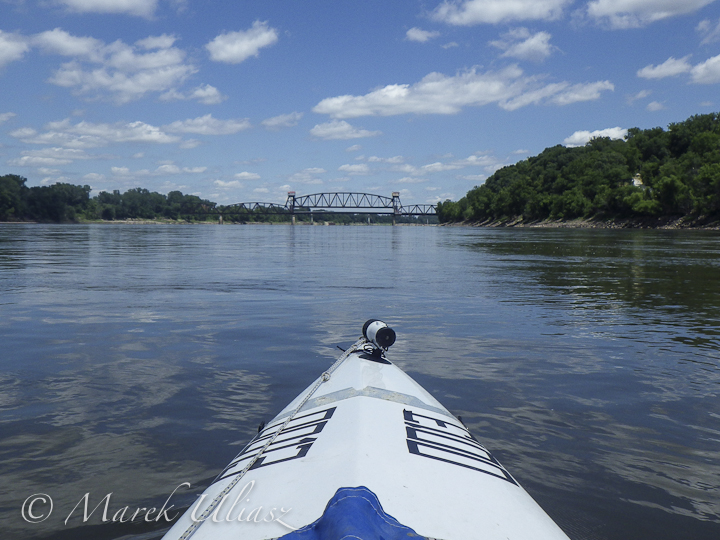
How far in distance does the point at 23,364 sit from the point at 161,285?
29.1ft

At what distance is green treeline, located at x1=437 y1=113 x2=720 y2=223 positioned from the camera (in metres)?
Result: 85.0

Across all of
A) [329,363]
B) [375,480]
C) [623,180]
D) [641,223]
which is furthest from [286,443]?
[623,180]

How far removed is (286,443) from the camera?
11.4 ft

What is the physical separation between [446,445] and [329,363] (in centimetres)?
459

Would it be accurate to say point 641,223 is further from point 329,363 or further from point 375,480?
point 375,480

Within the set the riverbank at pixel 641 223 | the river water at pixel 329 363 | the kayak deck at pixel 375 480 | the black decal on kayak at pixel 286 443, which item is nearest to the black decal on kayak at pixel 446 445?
the kayak deck at pixel 375 480

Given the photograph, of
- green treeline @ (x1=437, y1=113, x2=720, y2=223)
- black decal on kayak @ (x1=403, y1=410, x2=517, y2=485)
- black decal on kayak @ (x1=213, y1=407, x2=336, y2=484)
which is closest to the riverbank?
green treeline @ (x1=437, y1=113, x2=720, y2=223)

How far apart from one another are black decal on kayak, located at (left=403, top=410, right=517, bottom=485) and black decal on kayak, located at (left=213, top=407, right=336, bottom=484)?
594mm

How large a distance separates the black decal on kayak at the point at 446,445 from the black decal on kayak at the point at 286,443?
1.95 feet

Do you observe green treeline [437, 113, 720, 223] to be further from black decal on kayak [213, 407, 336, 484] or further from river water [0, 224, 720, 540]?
black decal on kayak [213, 407, 336, 484]

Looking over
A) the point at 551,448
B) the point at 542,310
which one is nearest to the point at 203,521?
the point at 551,448

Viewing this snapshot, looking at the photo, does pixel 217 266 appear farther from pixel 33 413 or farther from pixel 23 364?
pixel 33 413

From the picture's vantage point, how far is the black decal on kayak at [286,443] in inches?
128

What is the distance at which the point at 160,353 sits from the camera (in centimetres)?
838
